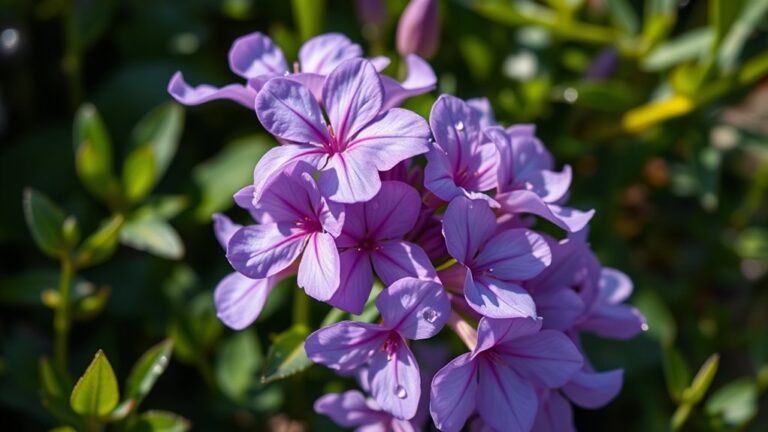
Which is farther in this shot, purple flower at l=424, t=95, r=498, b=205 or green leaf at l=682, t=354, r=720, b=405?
green leaf at l=682, t=354, r=720, b=405

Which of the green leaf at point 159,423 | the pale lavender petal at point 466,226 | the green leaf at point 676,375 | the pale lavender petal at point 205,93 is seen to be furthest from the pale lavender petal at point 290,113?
the green leaf at point 676,375

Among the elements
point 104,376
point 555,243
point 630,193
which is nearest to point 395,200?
point 555,243

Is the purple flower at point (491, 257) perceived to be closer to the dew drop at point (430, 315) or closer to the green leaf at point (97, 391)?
the dew drop at point (430, 315)

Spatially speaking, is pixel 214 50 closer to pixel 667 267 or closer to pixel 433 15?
pixel 433 15

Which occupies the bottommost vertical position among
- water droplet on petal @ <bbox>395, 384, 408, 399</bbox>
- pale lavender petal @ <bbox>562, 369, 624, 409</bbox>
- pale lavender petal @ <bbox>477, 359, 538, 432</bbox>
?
pale lavender petal @ <bbox>562, 369, 624, 409</bbox>

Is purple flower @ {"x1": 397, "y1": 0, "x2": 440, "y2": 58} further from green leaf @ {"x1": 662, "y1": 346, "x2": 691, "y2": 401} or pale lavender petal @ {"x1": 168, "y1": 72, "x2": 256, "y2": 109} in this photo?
green leaf @ {"x1": 662, "y1": 346, "x2": 691, "y2": 401}

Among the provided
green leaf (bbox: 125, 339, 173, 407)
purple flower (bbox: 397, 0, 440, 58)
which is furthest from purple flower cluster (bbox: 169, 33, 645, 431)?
purple flower (bbox: 397, 0, 440, 58)
